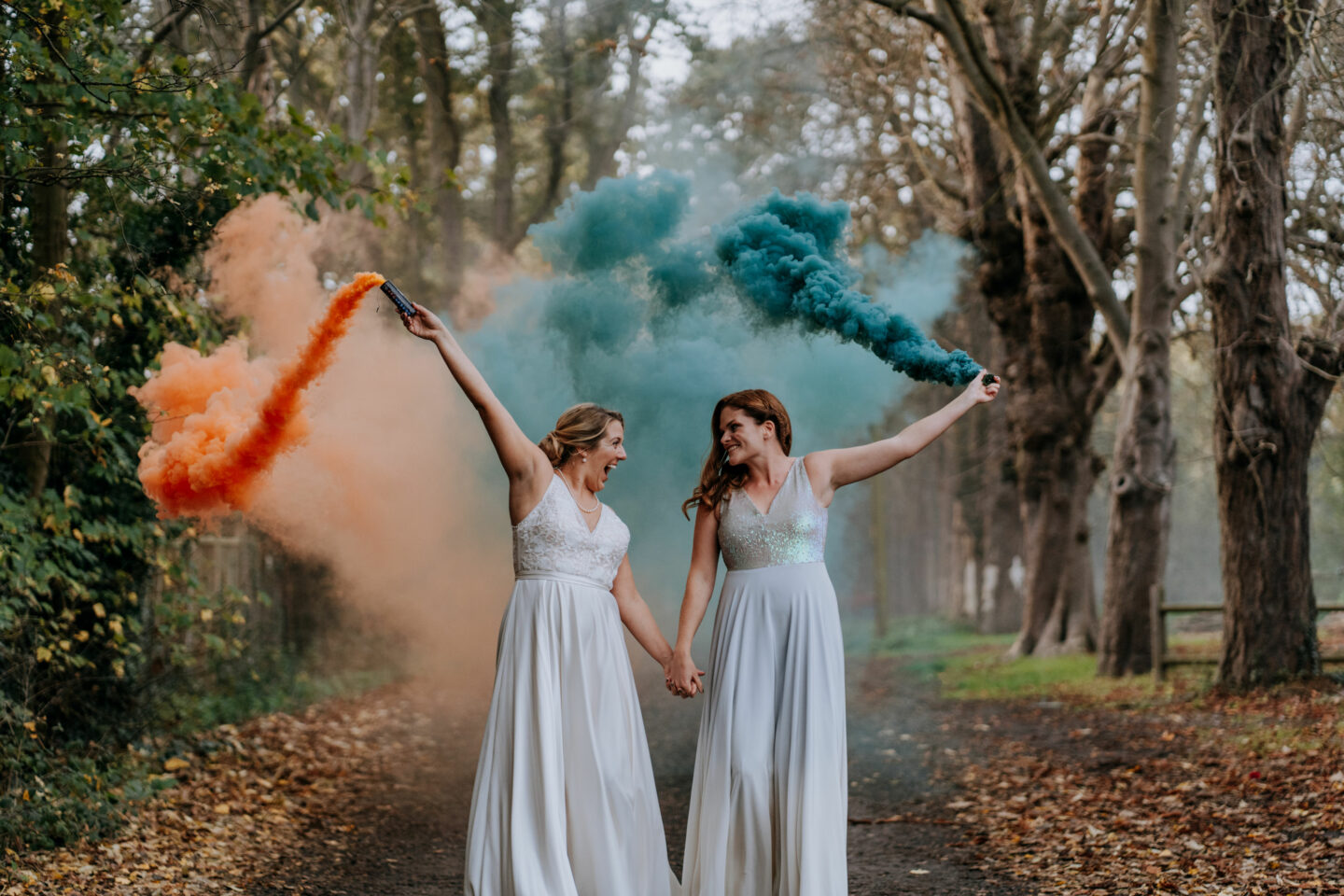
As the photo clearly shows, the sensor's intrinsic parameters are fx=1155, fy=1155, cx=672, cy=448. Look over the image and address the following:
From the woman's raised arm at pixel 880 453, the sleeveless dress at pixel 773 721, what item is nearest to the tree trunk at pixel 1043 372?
the woman's raised arm at pixel 880 453

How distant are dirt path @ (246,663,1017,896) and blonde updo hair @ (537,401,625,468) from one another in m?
2.37

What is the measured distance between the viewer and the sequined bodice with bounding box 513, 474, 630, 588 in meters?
4.69

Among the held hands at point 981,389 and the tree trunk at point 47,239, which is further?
the tree trunk at point 47,239

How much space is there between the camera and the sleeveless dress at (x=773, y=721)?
4453 millimetres

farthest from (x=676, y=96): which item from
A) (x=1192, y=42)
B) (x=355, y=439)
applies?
(x=355, y=439)

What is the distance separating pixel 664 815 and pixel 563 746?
2.86 m

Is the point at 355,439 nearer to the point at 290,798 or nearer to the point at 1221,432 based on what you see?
the point at 290,798

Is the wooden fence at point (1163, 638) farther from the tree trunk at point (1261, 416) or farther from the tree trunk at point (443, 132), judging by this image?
the tree trunk at point (443, 132)

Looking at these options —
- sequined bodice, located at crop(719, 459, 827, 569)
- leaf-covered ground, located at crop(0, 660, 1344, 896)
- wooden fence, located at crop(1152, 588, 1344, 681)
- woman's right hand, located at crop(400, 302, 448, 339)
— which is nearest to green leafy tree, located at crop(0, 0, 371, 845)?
leaf-covered ground, located at crop(0, 660, 1344, 896)

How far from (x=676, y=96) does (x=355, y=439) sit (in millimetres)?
13640

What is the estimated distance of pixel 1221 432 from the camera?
10406mm

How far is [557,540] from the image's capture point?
185 inches

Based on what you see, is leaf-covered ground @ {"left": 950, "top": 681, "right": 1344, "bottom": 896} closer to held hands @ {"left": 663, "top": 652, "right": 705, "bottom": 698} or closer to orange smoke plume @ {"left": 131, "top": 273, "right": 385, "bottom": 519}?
held hands @ {"left": 663, "top": 652, "right": 705, "bottom": 698}

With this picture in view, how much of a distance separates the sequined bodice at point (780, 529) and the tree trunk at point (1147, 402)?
8086 millimetres
